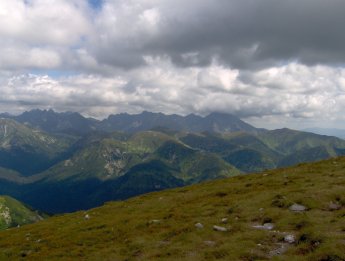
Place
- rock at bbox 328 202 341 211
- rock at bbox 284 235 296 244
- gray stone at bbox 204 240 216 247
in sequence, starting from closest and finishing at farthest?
rock at bbox 284 235 296 244 → gray stone at bbox 204 240 216 247 → rock at bbox 328 202 341 211

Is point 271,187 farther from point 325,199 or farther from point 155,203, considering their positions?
point 155,203

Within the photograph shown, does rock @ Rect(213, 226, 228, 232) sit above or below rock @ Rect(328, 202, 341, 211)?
below

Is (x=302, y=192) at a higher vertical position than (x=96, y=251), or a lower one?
higher

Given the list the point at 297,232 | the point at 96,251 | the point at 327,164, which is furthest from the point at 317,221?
the point at 327,164

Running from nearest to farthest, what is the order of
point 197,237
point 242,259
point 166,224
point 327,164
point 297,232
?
1. point 242,259
2. point 297,232
3. point 197,237
4. point 166,224
5. point 327,164

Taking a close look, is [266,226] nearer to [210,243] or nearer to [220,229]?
[220,229]

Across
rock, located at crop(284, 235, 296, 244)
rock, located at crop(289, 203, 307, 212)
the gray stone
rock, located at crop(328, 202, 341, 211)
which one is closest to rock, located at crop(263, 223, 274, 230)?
rock, located at crop(284, 235, 296, 244)

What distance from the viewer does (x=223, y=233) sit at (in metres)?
32.0

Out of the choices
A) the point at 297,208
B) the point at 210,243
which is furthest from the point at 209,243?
the point at 297,208

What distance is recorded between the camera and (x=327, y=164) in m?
64.8

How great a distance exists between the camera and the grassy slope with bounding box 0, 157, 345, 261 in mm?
26359

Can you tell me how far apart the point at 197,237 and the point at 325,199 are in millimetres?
14892

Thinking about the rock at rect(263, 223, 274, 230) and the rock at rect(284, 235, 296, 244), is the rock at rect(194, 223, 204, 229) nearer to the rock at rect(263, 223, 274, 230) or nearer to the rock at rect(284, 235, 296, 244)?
the rock at rect(263, 223, 274, 230)

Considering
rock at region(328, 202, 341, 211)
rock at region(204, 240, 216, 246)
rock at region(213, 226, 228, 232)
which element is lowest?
rock at region(204, 240, 216, 246)
